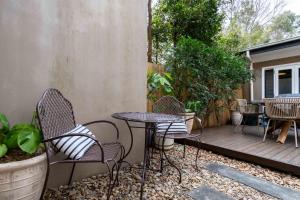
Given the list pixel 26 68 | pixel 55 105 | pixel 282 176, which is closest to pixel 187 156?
pixel 282 176

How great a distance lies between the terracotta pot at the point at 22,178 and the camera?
1.40 meters

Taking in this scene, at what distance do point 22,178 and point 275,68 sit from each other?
308 inches

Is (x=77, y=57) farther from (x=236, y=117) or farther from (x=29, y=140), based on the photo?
(x=236, y=117)

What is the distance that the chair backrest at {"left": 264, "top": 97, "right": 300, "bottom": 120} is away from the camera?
352 cm

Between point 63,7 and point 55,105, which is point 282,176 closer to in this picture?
point 55,105

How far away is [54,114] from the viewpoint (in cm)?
201

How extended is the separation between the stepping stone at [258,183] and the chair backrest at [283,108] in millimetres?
1507

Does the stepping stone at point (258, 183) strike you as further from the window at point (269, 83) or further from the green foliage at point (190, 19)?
the window at point (269, 83)

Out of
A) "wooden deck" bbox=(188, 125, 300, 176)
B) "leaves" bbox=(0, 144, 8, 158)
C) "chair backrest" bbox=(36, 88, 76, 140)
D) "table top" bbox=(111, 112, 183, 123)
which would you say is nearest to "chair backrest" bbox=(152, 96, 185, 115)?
"wooden deck" bbox=(188, 125, 300, 176)

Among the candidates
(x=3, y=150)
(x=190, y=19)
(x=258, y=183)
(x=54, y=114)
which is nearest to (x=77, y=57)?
(x=54, y=114)

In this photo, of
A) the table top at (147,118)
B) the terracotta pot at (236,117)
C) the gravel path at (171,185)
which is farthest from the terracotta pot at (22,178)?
the terracotta pot at (236,117)

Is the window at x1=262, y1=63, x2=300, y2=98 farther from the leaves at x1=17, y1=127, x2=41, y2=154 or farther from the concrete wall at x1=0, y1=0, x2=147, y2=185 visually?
the leaves at x1=17, y1=127, x2=41, y2=154

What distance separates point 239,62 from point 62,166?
14.7 feet

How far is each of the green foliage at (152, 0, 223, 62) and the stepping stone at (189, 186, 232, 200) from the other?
17.6 feet
